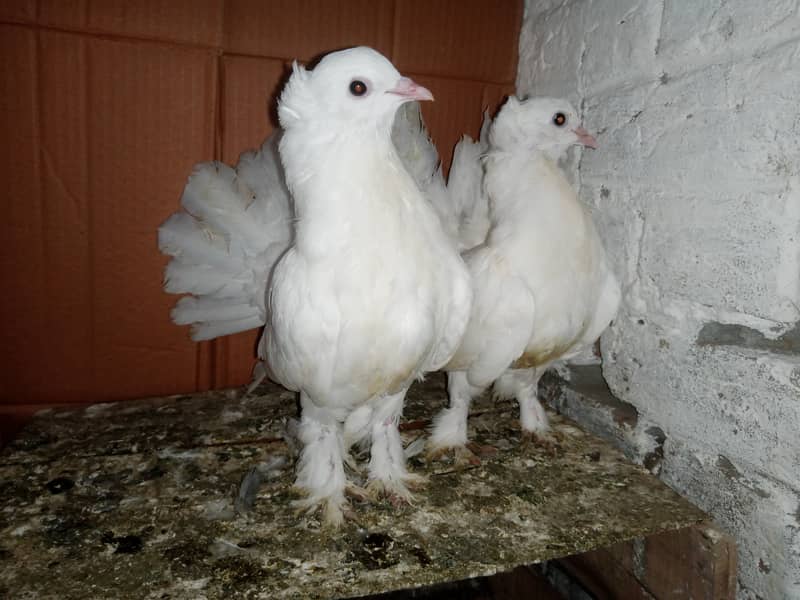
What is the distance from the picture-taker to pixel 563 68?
2.13 metres

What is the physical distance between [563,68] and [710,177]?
2.93ft

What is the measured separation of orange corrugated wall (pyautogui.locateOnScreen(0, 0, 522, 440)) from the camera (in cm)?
185

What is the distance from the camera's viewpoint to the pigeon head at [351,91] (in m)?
1.28

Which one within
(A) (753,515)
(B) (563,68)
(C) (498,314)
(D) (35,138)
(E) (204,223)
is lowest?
(A) (753,515)

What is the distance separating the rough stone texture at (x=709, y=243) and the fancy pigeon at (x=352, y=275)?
2.32 ft

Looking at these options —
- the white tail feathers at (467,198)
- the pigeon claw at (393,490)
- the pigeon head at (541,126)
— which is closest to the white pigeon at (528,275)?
the pigeon head at (541,126)

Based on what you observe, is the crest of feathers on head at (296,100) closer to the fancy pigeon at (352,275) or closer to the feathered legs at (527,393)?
the fancy pigeon at (352,275)

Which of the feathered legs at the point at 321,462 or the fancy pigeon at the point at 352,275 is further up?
the fancy pigeon at the point at 352,275

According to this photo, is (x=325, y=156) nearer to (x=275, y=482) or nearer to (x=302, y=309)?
(x=302, y=309)

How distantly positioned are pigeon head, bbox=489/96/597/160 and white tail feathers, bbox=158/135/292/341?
798mm

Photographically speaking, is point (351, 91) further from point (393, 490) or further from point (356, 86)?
point (393, 490)

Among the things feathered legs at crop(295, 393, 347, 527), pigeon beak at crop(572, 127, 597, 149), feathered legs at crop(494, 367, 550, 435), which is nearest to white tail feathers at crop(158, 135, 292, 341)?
feathered legs at crop(295, 393, 347, 527)

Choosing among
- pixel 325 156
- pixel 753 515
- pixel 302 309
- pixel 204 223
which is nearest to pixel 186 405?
pixel 204 223

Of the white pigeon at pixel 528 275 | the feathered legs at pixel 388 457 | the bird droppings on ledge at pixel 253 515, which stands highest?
the white pigeon at pixel 528 275
